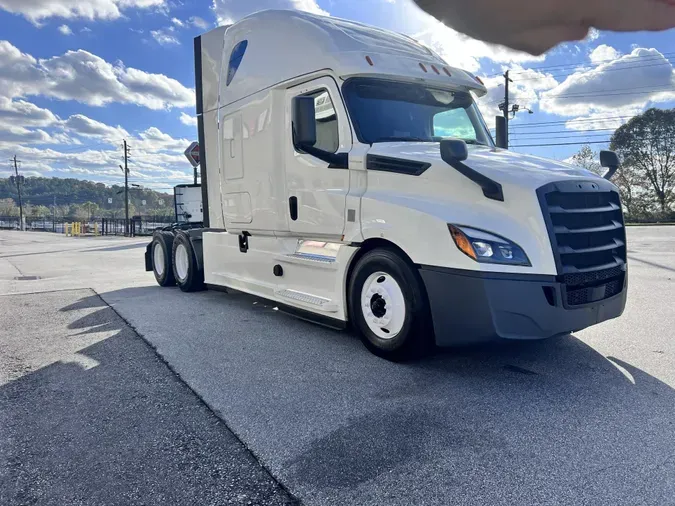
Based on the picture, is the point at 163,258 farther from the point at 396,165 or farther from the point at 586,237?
the point at 586,237

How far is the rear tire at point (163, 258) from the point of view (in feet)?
29.7

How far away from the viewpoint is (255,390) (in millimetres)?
3727

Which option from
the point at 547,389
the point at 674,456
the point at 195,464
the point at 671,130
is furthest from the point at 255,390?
the point at 671,130

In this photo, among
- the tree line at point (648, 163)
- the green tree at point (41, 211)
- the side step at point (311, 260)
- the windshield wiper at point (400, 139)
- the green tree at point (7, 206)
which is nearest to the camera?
the windshield wiper at point (400, 139)

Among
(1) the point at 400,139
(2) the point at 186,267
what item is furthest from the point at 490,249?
(2) the point at 186,267

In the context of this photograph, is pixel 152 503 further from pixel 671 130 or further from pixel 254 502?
pixel 671 130

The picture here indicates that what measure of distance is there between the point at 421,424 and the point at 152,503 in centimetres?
161

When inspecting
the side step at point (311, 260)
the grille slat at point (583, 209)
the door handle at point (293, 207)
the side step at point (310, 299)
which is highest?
the door handle at point (293, 207)

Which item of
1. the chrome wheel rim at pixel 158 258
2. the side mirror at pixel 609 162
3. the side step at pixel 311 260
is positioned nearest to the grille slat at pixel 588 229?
the side mirror at pixel 609 162

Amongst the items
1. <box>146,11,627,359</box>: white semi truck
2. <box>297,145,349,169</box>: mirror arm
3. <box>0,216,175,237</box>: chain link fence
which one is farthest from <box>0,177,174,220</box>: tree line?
<box>297,145,349,169</box>: mirror arm

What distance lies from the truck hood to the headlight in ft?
1.46

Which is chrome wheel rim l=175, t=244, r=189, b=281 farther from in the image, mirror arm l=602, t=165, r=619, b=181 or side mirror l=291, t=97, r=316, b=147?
mirror arm l=602, t=165, r=619, b=181

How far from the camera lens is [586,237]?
3873 mm

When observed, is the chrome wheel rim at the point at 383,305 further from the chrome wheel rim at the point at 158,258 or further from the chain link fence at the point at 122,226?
the chain link fence at the point at 122,226
